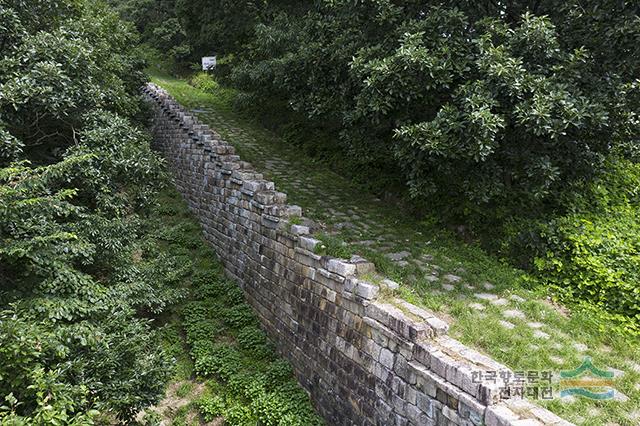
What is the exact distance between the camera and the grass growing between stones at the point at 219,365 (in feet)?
19.4

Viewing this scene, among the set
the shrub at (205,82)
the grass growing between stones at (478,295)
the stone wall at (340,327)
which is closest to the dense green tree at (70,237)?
the stone wall at (340,327)

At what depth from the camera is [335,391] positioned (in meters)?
5.59

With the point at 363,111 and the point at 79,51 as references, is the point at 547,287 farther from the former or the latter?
the point at 79,51

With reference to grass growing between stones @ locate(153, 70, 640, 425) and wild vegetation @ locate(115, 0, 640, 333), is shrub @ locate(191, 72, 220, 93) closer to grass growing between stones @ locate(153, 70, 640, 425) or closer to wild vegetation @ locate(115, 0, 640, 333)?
grass growing between stones @ locate(153, 70, 640, 425)

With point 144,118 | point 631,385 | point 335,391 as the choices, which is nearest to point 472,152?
point 631,385

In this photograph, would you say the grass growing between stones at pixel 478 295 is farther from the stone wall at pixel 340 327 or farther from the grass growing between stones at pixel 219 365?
the grass growing between stones at pixel 219 365

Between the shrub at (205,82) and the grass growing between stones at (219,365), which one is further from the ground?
the shrub at (205,82)

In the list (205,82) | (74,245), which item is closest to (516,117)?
(74,245)

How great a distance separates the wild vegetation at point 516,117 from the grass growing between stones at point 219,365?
339cm

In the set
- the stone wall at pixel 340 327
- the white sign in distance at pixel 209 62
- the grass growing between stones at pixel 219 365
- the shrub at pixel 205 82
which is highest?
the white sign in distance at pixel 209 62

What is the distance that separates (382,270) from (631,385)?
283 cm

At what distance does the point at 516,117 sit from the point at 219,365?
5296 mm

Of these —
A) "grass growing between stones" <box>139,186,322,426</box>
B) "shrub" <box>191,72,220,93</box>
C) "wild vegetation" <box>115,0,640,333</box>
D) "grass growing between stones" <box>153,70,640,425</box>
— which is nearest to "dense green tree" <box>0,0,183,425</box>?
"grass growing between stones" <box>139,186,322,426</box>

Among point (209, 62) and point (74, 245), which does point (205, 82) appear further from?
point (74, 245)
